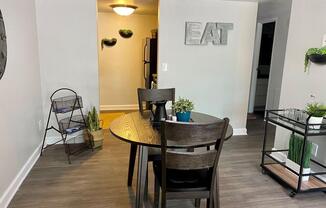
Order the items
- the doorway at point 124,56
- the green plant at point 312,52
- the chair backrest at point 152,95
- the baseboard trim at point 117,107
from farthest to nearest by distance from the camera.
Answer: the baseboard trim at point 117,107 < the doorway at point 124,56 < the chair backrest at point 152,95 < the green plant at point 312,52

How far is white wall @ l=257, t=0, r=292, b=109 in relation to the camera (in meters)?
4.73

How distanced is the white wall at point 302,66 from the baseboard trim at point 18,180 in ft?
9.99

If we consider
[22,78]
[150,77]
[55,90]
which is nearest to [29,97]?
[22,78]

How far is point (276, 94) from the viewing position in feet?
16.8

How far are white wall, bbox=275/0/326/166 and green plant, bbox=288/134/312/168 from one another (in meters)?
0.24

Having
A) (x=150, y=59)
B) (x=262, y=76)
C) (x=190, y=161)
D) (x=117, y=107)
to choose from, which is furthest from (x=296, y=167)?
(x=117, y=107)

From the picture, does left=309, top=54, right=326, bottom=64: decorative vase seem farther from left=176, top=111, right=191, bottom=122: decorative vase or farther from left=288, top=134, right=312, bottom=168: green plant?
left=176, top=111, right=191, bottom=122: decorative vase

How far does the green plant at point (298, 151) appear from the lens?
8.29 feet

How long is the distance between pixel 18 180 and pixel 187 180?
1826 millimetres

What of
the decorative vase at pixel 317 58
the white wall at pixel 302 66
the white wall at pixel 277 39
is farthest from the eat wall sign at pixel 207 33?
the decorative vase at pixel 317 58

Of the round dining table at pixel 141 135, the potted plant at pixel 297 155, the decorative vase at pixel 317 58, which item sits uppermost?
the decorative vase at pixel 317 58

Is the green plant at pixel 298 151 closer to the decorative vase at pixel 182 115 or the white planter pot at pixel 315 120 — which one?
the white planter pot at pixel 315 120

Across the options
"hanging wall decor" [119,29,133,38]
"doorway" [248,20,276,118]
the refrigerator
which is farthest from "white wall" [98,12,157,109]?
"doorway" [248,20,276,118]

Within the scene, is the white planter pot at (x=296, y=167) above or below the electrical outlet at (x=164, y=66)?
below
